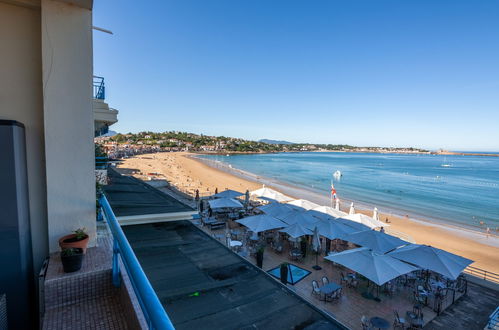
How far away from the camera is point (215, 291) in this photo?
4988 mm

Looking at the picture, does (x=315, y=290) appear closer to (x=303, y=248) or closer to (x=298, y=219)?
(x=303, y=248)

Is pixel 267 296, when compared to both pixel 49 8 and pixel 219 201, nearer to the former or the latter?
pixel 49 8

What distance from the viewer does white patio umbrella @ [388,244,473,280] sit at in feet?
29.9

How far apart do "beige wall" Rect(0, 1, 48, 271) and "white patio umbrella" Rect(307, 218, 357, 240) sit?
11.3m

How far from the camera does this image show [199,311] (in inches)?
176

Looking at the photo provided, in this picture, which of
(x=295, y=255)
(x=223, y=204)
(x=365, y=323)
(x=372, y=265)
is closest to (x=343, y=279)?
(x=372, y=265)

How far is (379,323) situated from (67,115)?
8893mm

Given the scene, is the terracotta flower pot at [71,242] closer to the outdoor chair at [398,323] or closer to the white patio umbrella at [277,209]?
the outdoor chair at [398,323]

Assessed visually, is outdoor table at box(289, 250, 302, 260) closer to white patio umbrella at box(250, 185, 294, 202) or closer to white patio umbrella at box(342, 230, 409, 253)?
white patio umbrella at box(342, 230, 409, 253)

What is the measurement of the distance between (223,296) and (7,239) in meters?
3.38

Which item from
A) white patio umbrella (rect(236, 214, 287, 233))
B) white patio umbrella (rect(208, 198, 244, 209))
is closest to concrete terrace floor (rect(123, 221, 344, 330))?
white patio umbrella (rect(236, 214, 287, 233))

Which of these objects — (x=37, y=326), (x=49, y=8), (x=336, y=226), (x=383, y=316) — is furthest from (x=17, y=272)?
(x=336, y=226)

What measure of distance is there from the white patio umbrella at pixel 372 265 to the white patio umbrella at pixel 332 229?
279 centimetres

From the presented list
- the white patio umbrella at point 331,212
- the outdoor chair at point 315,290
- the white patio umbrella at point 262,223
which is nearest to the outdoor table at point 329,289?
the outdoor chair at point 315,290
